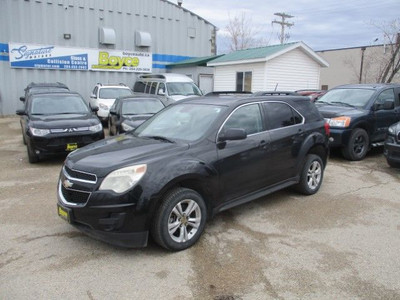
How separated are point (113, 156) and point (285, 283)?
2188 millimetres

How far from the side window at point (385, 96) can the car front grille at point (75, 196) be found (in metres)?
7.76

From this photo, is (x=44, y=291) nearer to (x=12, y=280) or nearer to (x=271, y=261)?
(x=12, y=280)

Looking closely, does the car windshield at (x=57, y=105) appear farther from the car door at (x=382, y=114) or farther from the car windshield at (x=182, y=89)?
the car door at (x=382, y=114)

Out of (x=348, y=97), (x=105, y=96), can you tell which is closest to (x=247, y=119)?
(x=348, y=97)

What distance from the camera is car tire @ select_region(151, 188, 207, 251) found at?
11.8ft

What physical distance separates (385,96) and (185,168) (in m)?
7.39

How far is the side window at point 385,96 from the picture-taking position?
28.6ft

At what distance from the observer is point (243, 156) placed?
4422 millimetres

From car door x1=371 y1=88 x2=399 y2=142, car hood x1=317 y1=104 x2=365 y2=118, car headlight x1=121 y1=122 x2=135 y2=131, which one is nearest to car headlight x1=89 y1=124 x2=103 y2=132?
car headlight x1=121 y1=122 x2=135 y2=131

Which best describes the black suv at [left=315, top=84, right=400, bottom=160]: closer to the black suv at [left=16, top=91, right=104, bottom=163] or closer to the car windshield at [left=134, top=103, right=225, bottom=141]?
the car windshield at [left=134, top=103, right=225, bottom=141]

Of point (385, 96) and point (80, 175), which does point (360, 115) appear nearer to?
point (385, 96)

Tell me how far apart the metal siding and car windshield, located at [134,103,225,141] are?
54.1ft

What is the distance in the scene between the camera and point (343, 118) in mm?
8078

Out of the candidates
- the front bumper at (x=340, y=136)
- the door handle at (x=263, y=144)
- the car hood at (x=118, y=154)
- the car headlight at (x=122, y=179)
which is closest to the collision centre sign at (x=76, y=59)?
the front bumper at (x=340, y=136)
